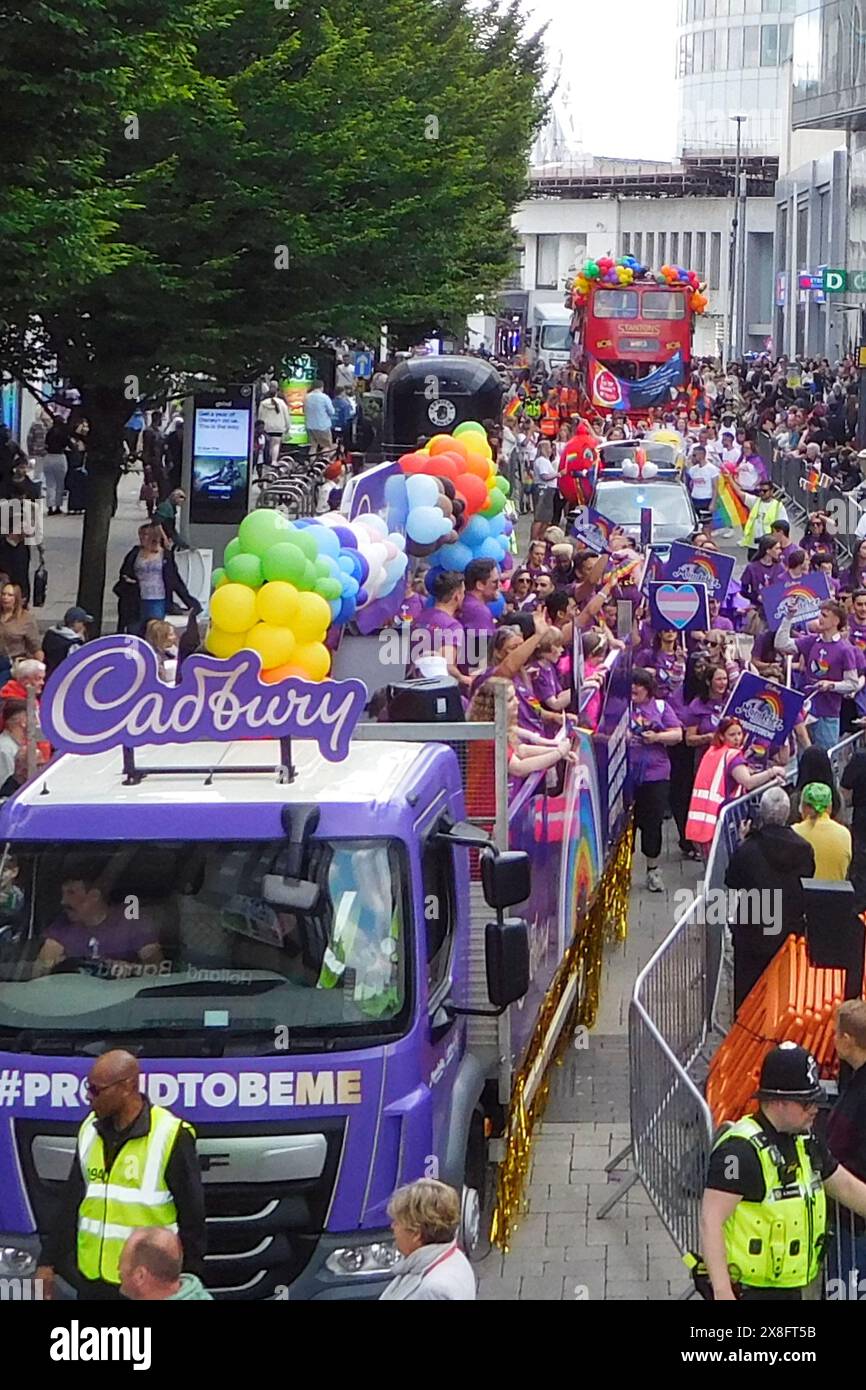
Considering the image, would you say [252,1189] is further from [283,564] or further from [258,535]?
[258,535]

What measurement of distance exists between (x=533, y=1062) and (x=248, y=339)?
55.5 feet

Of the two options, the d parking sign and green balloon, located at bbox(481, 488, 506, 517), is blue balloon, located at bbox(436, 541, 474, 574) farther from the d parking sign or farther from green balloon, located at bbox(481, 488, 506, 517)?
the d parking sign

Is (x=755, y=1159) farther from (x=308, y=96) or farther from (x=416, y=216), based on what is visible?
(x=416, y=216)

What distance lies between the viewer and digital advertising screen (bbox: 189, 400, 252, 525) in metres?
29.1

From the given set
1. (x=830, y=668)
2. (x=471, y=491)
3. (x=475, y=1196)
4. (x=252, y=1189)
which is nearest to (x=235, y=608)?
(x=475, y=1196)

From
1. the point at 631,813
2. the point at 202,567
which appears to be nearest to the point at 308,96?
the point at 202,567

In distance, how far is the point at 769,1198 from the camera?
696 cm

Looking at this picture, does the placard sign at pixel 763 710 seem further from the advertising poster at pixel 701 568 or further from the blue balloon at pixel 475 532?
the advertising poster at pixel 701 568

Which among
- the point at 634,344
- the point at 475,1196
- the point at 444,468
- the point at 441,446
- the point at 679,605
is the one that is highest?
the point at 634,344

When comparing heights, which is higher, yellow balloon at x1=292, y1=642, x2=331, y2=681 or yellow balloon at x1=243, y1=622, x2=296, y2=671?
yellow balloon at x1=243, y1=622, x2=296, y2=671

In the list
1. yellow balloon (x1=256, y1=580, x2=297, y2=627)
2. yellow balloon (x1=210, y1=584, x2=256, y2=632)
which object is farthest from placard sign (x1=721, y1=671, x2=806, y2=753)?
yellow balloon (x1=210, y1=584, x2=256, y2=632)

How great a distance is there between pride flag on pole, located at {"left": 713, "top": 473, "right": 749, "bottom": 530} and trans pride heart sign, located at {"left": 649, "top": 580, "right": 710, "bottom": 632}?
14.0 meters

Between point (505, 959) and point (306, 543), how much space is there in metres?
4.21

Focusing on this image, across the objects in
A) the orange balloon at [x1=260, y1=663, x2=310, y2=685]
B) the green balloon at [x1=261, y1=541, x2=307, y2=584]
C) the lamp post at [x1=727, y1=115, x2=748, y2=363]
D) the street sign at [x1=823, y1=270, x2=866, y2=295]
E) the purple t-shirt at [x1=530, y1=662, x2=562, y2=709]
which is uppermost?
the lamp post at [x1=727, y1=115, x2=748, y2=363]
